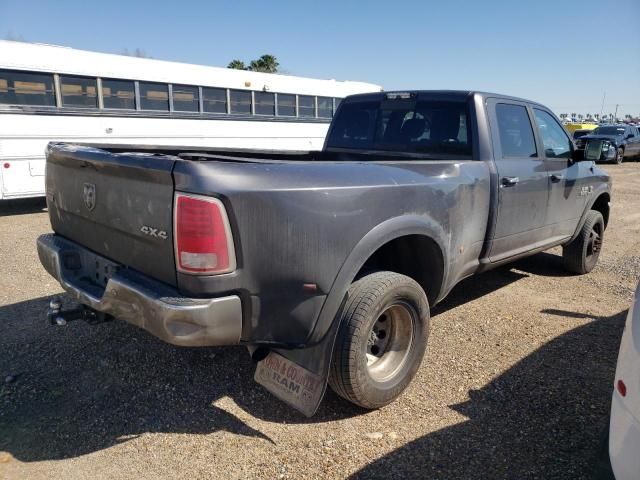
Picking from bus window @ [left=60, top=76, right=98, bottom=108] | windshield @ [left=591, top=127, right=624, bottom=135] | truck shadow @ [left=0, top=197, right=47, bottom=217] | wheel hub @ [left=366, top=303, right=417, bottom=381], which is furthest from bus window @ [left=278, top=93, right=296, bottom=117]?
windshield @ [left=591, top=127, right=624, bottom=135]

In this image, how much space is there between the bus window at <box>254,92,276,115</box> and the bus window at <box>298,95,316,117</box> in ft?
2.91

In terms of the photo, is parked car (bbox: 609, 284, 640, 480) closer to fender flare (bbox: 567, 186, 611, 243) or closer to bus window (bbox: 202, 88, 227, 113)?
fender flare (bbox: 567, 186, 611, 243)

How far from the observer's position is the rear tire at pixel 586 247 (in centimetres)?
557

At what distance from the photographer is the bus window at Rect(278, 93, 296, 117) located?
12.0m

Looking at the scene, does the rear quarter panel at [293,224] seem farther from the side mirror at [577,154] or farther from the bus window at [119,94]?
the bus window at [119,94]

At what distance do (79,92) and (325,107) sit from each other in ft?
20.7

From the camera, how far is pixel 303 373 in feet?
8.89

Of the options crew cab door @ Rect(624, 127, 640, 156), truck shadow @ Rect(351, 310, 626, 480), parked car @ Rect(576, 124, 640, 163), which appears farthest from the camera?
crew cab door @ Rect(624, 127, 640, 156)

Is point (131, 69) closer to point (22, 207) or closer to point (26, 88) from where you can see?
point (26, 88)

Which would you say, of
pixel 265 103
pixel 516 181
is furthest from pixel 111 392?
pixel 265 103

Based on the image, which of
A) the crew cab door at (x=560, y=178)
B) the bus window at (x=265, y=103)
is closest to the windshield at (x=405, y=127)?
the crew cab door at (x=560, y=178)

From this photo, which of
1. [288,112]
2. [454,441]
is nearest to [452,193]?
[454,441]

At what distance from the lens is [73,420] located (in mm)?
2926

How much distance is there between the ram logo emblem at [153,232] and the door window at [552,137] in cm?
372
